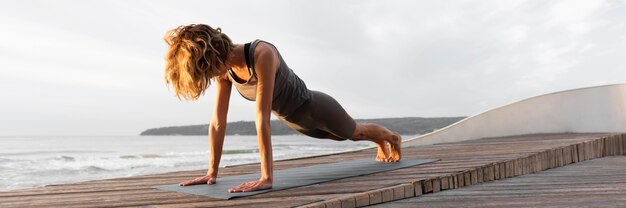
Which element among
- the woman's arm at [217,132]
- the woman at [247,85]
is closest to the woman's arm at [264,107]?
the woman at [247,85]

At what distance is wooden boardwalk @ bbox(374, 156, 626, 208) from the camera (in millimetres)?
1929

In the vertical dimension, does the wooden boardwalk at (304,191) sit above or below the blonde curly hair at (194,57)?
below

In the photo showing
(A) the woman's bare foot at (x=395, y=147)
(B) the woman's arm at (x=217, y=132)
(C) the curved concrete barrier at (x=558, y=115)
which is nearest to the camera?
(B) the woman's arm at (x=217, y=132)

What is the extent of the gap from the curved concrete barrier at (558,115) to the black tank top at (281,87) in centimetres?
472

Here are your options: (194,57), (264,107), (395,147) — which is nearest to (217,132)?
(264,107)

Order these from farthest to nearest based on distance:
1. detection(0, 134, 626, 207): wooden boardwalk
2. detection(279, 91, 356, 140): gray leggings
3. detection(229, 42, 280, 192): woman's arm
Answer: detection(279, 91, 356, 140): gray leggings < detection(229, 42, 280, 192): woman's arm < detection(0, 134, 626, 207): wooden boardwalk

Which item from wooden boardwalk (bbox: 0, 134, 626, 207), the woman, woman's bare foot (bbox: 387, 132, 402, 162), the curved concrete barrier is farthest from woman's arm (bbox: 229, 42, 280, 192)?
the curved concrete barrier

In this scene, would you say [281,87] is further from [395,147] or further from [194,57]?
[395,147]

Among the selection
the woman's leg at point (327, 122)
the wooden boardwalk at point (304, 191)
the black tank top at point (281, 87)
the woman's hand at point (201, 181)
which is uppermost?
the black tank top at point (281, 87)

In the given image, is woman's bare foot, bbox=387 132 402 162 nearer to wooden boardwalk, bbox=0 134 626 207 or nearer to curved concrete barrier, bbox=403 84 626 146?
wooden boardwalk, bbox=0 134 626 207

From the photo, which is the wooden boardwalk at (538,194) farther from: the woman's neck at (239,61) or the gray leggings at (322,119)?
the woman's neck at (239,61)

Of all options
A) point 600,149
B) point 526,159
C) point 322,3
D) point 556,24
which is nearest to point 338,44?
point 322,3

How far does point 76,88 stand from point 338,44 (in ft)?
44.6

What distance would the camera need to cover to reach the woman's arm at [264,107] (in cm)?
213
